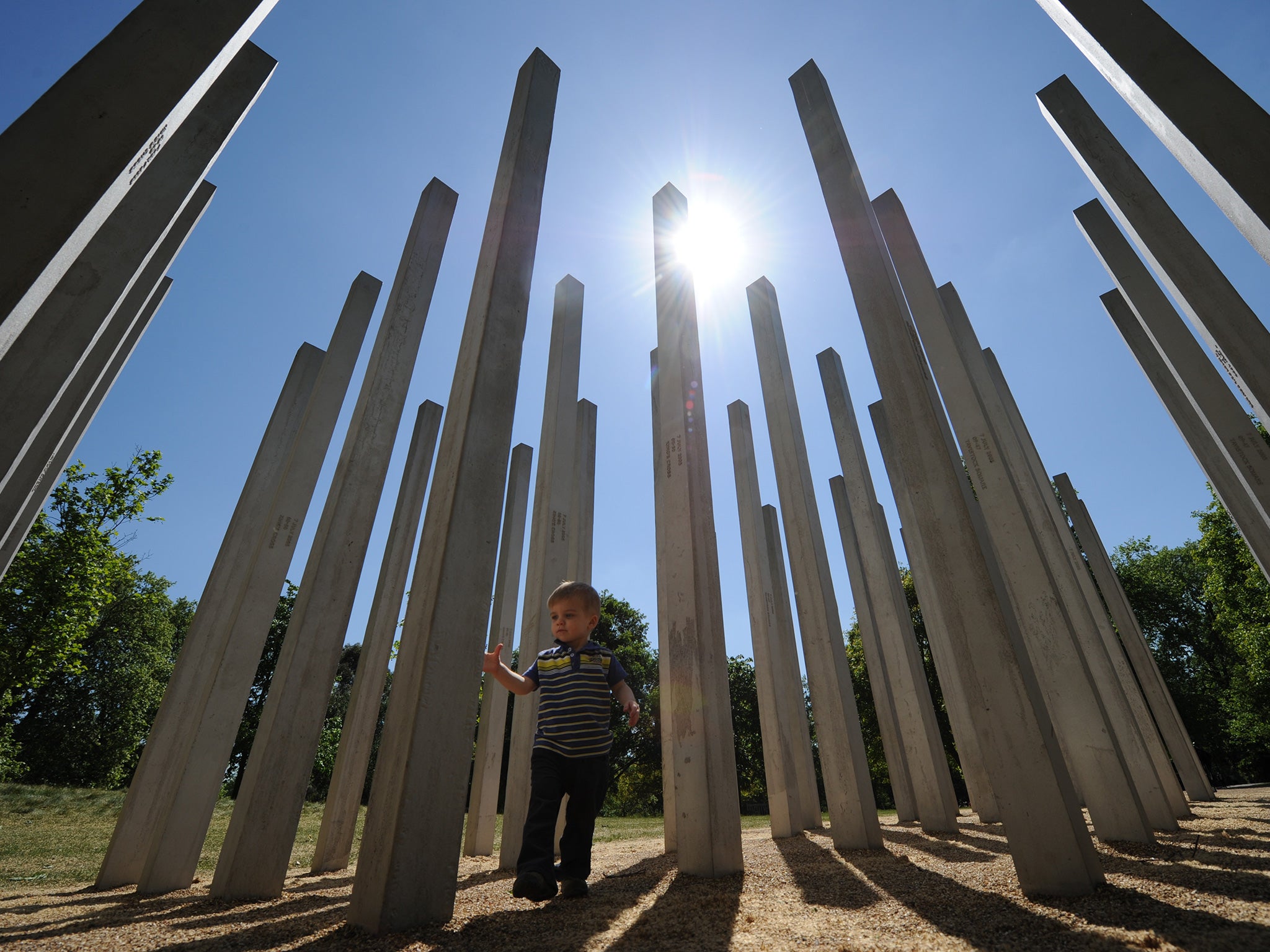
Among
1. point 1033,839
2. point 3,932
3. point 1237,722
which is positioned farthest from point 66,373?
point 1237,722

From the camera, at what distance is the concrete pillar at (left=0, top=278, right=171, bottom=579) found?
4.73 meters

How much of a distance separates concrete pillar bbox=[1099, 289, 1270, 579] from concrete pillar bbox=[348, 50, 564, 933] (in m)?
8.36

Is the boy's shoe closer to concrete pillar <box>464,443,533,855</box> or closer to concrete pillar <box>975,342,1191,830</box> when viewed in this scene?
concrete pillar <box>464,443,533,855</box>

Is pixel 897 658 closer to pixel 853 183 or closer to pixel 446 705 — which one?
pixel 853 183

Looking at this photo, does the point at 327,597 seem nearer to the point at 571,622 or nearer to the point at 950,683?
the point at 571,622

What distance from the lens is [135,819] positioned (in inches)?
228

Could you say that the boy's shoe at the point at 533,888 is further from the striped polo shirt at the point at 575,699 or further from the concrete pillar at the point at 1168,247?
the concrete pillar at the point at 1168,247

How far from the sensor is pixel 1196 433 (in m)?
8.41

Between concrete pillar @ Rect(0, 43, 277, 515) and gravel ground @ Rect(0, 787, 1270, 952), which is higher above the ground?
concrete pillar @ Rect(0, 43, 277, 515)

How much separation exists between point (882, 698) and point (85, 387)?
38.3 feet

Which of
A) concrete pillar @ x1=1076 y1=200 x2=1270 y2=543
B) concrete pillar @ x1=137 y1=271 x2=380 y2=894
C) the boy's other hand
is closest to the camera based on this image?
the boy's other hand

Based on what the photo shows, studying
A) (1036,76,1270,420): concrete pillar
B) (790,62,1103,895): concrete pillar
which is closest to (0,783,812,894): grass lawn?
(790,62,1103,895): concrete pillar

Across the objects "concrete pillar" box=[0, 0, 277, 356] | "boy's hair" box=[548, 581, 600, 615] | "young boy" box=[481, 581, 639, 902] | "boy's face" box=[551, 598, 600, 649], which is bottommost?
"young boy" box=[481, 581, 639, 902]

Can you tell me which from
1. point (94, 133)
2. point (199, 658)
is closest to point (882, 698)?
point (199, 658)
